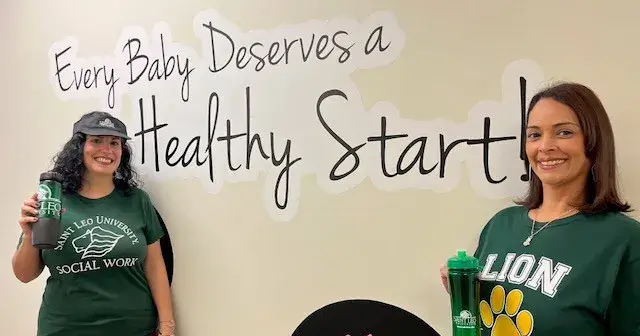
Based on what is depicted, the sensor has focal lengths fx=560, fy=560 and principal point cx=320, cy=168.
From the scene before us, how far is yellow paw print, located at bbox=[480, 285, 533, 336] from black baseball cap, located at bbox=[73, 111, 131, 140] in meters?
1.32

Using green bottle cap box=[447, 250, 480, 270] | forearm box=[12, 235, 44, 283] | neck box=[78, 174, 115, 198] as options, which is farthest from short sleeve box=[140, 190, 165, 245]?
green bottle cap box=[447, 250, 480, 270]

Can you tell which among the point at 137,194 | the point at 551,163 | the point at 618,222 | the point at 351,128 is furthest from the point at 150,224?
the point at 618,222

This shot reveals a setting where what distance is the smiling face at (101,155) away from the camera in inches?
75.7

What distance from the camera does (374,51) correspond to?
5.77 feet

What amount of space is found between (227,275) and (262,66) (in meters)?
0.74

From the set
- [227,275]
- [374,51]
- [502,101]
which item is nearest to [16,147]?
[227,275]

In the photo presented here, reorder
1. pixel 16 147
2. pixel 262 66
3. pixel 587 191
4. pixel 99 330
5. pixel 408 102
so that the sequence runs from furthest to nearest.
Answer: pixel 16 147
pixel 262 66
pixel 99 330
pixel 408 102
pixel 587 191

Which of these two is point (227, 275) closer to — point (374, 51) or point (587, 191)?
point (374, 51)

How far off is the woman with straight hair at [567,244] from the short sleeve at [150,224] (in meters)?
1.15

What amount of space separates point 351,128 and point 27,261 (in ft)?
3.76

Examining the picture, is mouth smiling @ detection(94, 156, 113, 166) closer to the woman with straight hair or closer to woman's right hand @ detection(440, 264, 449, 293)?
woman's right hand @ detection(440, 264, 449, 293)

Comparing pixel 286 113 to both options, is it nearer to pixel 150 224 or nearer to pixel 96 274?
pixel 150 224

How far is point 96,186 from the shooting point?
76.9 inches

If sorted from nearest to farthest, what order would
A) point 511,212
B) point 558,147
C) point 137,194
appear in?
point 558,147 < point 511,212 < point 137,194
